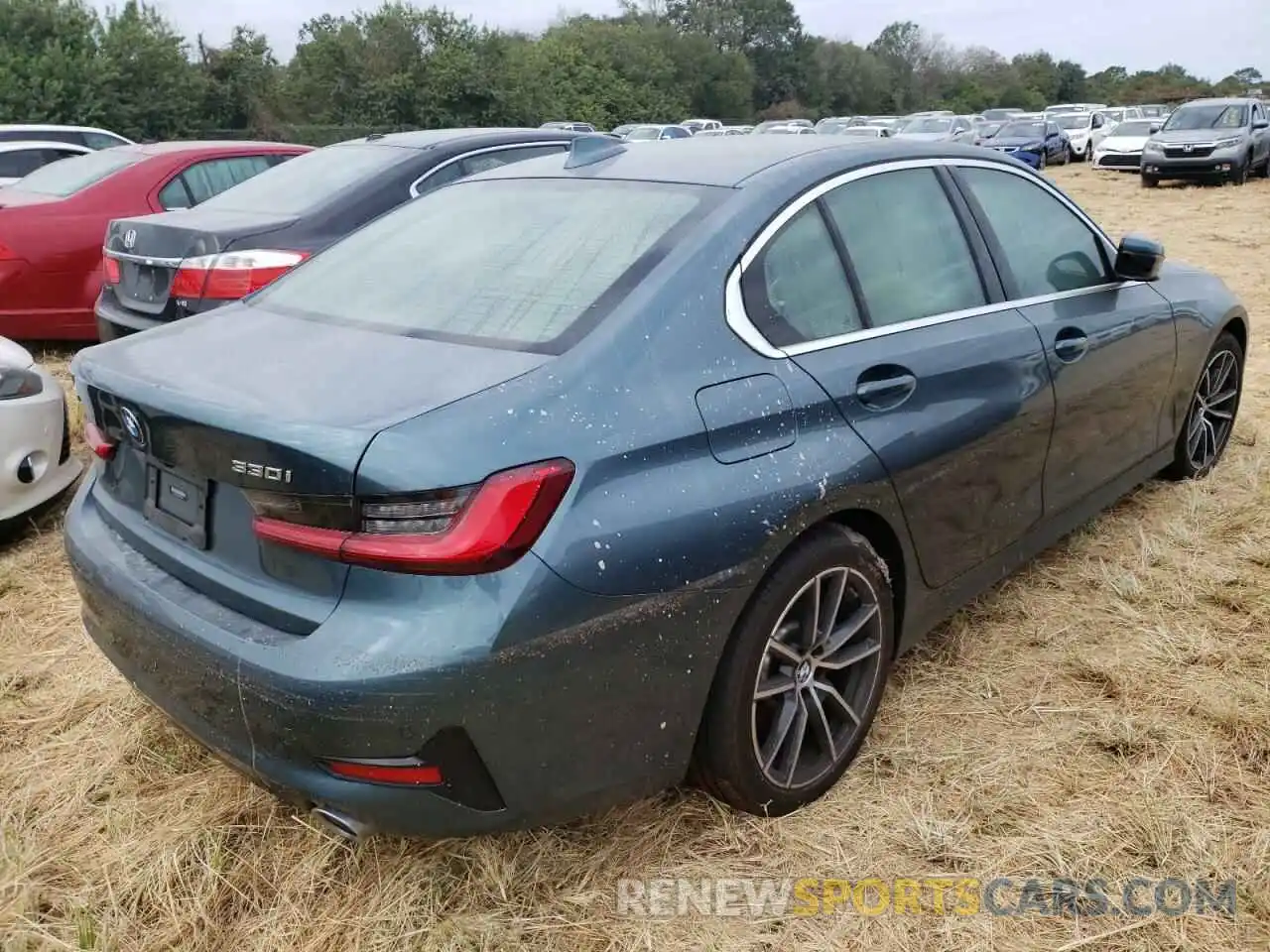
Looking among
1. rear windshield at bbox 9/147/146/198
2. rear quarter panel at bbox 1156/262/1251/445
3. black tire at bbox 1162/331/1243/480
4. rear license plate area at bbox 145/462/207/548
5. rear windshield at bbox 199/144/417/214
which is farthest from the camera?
rear windshield at bbox 9/147/146/198

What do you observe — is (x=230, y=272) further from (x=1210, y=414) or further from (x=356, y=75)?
(x=356, y=75)

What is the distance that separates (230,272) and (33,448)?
124 cm

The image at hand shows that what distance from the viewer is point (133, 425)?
2.19 meters

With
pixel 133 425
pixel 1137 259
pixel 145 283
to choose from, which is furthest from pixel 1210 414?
pixel 145 283

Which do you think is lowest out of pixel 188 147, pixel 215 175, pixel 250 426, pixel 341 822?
pixel 341 822

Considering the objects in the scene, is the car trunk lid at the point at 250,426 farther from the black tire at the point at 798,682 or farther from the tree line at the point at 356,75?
the tree line at the point at 356,75

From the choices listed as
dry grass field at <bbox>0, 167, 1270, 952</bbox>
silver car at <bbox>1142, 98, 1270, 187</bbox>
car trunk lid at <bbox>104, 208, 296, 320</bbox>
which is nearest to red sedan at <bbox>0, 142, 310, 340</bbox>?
car trunk lid at <bbox>104, 208, 296, 320</bbox>

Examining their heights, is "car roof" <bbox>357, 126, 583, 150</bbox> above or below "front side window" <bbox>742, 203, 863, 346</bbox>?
above

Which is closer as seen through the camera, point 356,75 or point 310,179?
point 310,179

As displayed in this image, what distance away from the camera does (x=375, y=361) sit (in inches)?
84.0

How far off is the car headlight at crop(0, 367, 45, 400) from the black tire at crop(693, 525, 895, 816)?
297 cm

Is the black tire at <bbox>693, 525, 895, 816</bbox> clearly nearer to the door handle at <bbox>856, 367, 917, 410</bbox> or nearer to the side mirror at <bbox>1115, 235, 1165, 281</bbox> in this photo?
the door handle at <bbox>856, 367, 917, 410</bbox>

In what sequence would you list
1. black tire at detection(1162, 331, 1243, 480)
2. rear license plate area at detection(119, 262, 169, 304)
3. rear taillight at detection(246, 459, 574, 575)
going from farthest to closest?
1. rear license plate area at detection(119, 262, 169, 304)
2. black tire at detection(1162, 331, 1243, 480)
3. rear taillight at detection(246, 459, 574, 575)

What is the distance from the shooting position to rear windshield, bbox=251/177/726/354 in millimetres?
2238
